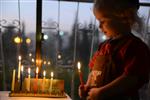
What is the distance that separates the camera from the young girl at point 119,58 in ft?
3.91

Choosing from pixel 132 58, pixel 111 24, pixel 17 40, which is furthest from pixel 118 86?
pixel 17 40

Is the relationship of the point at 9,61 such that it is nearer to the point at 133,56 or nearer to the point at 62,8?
the point at 62,8

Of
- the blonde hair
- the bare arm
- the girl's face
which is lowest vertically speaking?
the bare arm

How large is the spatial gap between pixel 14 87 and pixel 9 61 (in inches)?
44.8

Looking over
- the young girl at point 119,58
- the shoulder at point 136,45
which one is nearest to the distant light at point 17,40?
the young girl at point 119,58

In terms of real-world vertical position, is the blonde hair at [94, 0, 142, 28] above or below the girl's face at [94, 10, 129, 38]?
above

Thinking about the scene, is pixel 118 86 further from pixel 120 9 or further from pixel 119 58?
pixel 120 9

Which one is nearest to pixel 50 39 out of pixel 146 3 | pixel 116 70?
pixel 146 3

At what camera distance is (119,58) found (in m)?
1.24

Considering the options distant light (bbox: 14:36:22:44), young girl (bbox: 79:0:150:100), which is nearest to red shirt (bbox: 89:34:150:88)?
young girl (bbox: 79:0:150:100)

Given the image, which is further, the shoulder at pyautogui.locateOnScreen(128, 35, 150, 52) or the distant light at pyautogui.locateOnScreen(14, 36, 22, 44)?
the distant light at pyautogui.locateOnScreen(14, 36, 22, 44)

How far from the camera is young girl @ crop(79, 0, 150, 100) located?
119 centimetres

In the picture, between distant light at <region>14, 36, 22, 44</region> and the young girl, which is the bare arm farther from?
distant light at <region>14, 36, 22, 44</region>

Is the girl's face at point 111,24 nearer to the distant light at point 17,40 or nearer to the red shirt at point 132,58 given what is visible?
the red shirt at point 132,58
